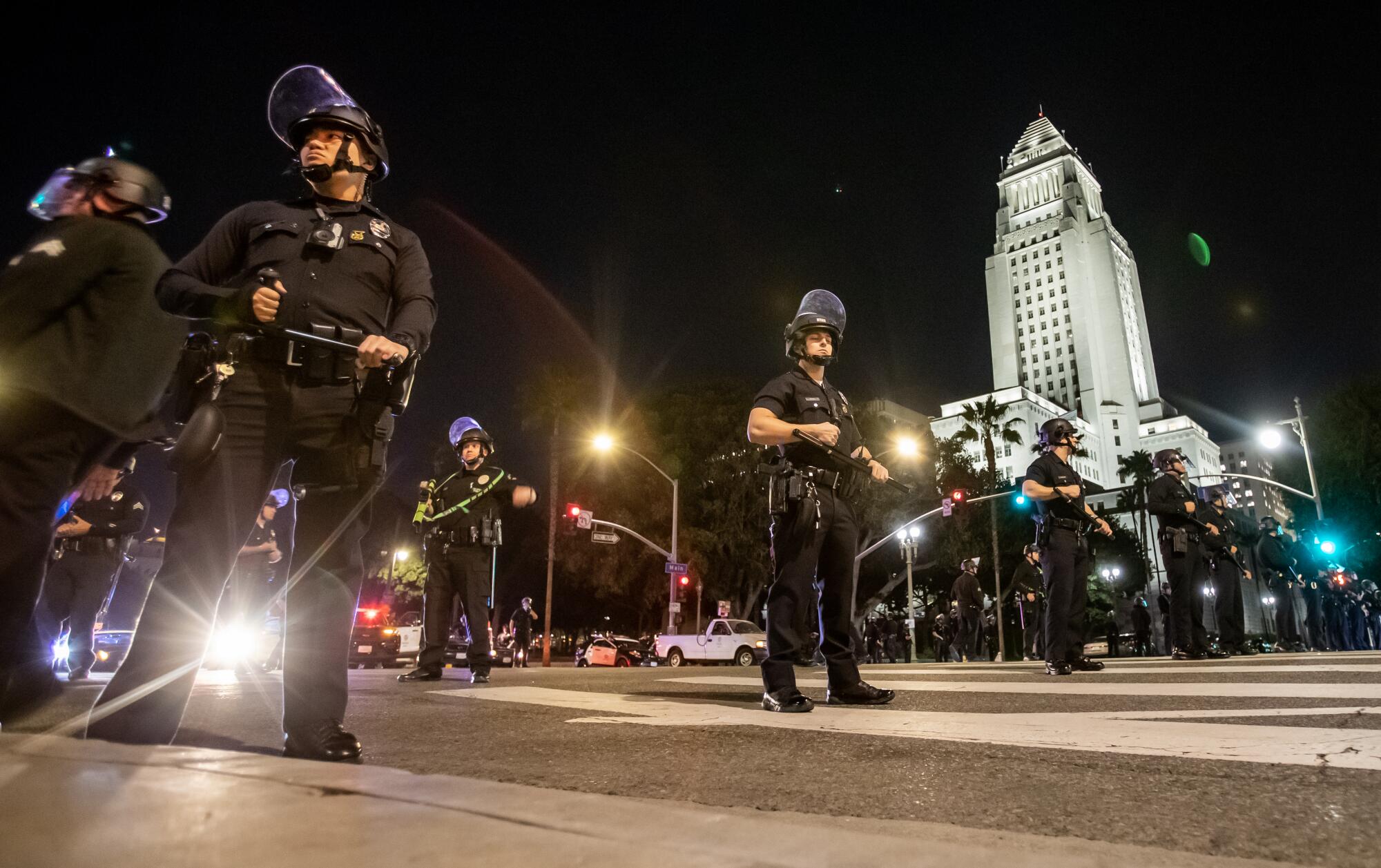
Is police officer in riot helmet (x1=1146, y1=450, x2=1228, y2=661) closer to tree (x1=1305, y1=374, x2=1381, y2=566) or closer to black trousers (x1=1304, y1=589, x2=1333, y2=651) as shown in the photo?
black trousers (x1=1304, y1=589, x2=1333, y2=651)

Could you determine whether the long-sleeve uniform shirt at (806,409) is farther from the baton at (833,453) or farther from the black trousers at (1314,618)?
the black trousers at (1314,618)

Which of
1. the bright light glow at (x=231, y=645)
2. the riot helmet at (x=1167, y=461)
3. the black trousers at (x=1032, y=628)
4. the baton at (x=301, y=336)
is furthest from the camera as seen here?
the black trousers at (x=1032, y=628)

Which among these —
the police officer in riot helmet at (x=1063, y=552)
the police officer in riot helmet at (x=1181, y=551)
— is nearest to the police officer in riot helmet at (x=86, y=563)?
the police officer in riot helmet at (x=1063, y=552)

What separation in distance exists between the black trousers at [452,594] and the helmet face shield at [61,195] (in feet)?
14.4

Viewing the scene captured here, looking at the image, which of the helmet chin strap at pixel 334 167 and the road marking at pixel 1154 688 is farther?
the road marking at pixel 1154 688

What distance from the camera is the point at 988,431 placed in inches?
1965

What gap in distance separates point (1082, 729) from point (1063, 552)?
180 inches

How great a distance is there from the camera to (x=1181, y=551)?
942 cm

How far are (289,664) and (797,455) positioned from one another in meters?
2.69

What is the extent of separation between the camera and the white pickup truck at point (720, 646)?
2622 centimetres

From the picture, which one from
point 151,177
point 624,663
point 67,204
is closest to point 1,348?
point 67,204

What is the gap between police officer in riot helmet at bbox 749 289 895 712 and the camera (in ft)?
13.8

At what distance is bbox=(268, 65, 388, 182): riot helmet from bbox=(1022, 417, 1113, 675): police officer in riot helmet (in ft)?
19.5

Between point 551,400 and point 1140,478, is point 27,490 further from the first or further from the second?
point 1140,478
